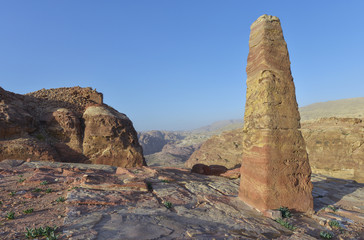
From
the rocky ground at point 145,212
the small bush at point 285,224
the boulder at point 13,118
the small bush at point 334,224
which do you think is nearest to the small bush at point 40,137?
the boulder at point 13,118

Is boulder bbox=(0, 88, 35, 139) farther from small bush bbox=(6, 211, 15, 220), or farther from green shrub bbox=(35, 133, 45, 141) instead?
small bush bbox=(6, 211, 15, 220)

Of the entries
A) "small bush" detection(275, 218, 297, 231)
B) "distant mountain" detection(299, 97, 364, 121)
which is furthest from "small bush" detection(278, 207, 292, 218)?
"distant mountain" detection(299, 97, 364, 121)

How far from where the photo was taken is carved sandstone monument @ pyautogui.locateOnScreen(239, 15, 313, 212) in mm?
7004

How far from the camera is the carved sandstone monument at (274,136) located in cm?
700

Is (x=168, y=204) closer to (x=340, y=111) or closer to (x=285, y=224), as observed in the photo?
(x=285, y=224)

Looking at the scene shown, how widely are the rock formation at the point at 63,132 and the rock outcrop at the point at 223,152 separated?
47.2ft

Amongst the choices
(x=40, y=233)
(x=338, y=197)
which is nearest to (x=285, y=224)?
(x=338, y=197)

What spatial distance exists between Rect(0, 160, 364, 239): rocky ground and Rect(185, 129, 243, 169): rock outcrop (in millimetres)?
17147

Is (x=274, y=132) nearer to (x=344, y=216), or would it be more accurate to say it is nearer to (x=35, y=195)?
(x=344, y=216)

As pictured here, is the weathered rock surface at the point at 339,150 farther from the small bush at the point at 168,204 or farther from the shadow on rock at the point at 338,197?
the small bush at the point at 168,204

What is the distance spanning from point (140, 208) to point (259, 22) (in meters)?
8.19

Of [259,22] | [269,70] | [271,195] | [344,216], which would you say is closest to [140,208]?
[271,195]

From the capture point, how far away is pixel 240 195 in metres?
8.30

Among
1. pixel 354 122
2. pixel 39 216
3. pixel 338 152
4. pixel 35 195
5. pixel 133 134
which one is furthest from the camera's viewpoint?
pixel 354 122
